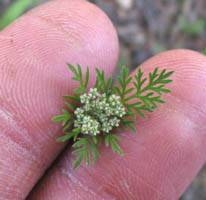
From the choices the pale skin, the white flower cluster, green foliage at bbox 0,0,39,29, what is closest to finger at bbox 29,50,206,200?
the pale skin

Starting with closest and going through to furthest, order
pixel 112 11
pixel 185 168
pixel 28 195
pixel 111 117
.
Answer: pixel 111 117, pixel 185 168, pixel 28 195, pixel 112 11

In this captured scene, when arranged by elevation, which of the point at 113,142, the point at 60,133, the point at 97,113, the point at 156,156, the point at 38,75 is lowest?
the point at 156,156

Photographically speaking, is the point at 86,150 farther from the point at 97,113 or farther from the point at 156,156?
the point at 156,156

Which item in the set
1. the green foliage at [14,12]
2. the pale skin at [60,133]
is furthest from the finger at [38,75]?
the green foliage at [14,12]

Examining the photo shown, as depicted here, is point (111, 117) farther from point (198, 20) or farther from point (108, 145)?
point (198, 20)

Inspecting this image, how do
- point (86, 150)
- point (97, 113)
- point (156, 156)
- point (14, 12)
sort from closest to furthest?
1. point (86, 150)
2. point (97, 113)
3. point (156, 156)
4. point (14, 12)

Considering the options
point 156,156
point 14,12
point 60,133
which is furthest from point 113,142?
point 14,12

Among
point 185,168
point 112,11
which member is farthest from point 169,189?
point 112,11
